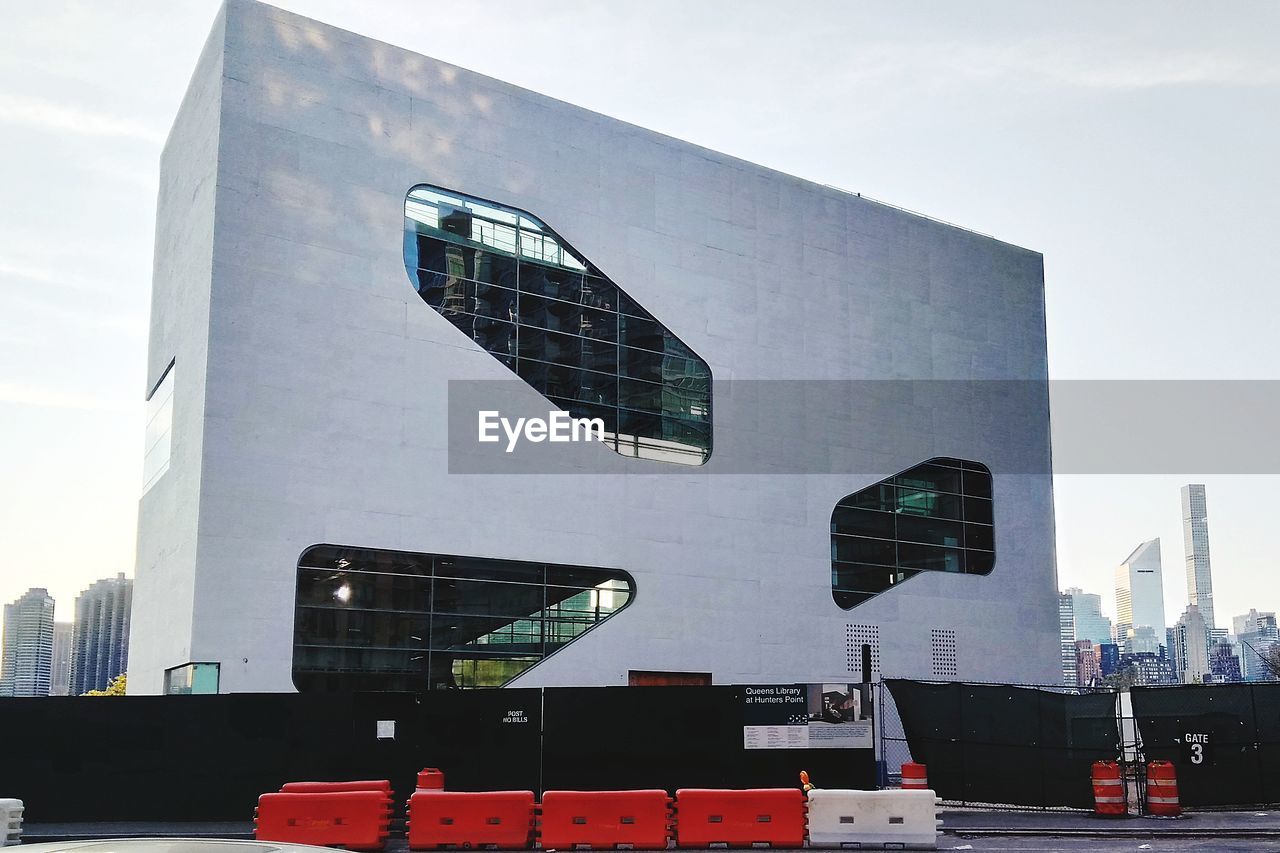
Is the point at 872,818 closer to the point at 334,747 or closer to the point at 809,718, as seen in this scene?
the point at 809,718

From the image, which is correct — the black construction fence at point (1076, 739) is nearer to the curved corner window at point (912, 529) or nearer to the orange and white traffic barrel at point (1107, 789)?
the orange and white traffic barrel at point (1107, 789)

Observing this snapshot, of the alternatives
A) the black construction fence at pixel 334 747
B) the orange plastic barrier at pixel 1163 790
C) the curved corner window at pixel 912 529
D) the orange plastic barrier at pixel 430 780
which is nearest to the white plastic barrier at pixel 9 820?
the black construction fence at pixel 334 747

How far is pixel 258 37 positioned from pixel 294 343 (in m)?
7.59

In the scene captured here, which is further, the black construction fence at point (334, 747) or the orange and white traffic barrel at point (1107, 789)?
the orange and white traffic barrel at point (1107, 789)

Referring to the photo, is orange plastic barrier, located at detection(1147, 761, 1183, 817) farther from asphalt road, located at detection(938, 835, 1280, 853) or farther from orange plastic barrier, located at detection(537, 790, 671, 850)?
orange plastic barrier, located at detection(537, 790, 671, 850)

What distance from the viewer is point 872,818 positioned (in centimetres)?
1909

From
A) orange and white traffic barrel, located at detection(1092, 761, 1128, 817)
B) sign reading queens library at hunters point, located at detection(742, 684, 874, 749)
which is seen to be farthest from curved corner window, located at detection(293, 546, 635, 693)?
orange and white traffic barrel, located at detection(1092, 761, 1128, 817)

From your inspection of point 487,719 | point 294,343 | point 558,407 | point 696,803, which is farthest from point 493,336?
point 696,803

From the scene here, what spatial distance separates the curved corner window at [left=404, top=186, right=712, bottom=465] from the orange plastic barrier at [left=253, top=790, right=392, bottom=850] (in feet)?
50.5

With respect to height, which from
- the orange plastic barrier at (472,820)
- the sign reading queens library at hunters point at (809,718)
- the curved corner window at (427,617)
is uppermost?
the curved corner window at (427,617)

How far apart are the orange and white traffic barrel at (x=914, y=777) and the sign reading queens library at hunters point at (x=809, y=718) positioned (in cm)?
134

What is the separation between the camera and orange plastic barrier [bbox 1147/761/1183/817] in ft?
72.6

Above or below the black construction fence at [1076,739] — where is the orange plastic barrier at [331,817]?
below

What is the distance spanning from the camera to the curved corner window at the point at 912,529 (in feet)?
127
